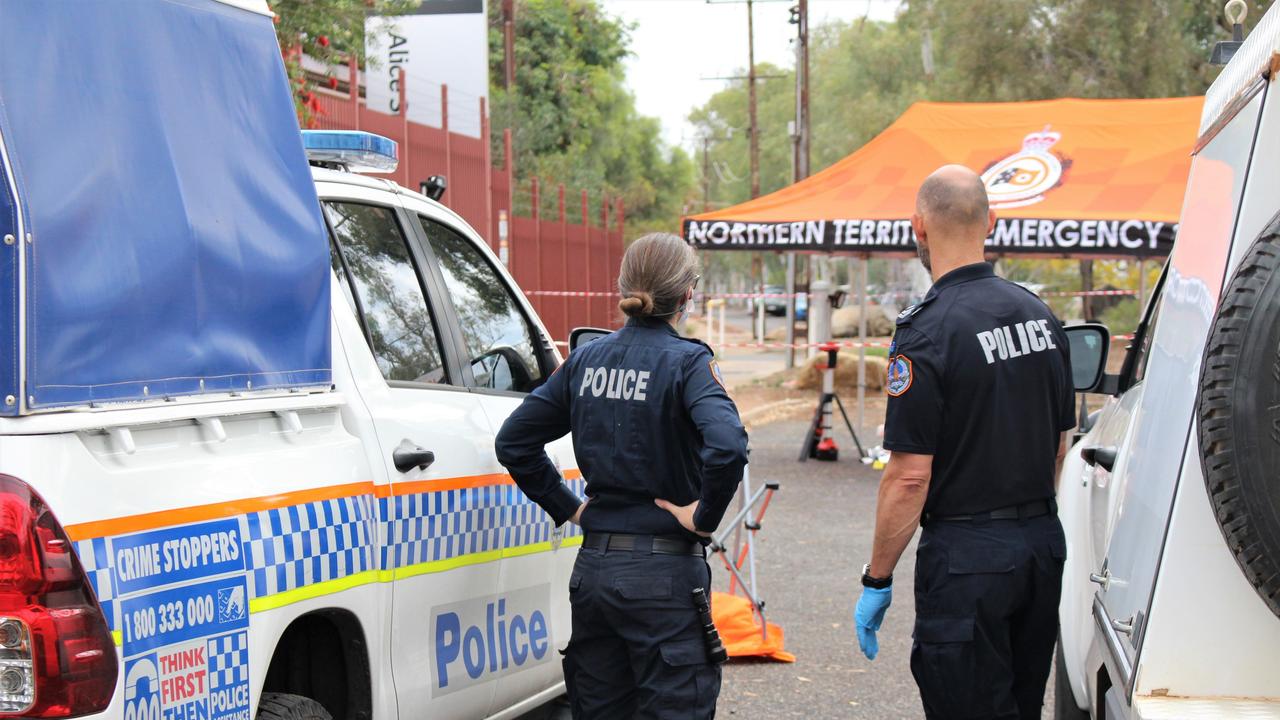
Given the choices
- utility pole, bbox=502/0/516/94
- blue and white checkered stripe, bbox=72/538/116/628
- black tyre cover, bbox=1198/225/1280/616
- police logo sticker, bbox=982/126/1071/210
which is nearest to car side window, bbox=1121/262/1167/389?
black tyre cover, bbox=1198/225/1280/616

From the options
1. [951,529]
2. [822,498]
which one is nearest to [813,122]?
[822,498]

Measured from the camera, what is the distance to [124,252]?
2.68 m

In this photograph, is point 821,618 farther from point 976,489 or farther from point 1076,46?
Result: point 1076,46

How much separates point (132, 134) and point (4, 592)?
0.96 meters

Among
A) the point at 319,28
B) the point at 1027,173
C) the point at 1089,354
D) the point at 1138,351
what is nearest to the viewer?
the point at 1089,354

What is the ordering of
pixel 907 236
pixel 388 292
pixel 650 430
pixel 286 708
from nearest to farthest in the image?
pixel 286 708 → pixel 650 430 → pixel 388 292 → pixel 907 236

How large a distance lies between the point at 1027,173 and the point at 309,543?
36.5 feet

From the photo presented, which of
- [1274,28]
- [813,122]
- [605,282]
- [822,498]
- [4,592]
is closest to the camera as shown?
[4,592]

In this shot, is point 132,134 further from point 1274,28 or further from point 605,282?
point 605,282

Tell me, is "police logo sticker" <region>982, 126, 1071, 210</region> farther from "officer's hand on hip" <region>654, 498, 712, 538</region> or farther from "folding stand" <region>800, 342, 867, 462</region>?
"officer's hand on hip" <region>654, 498, 712, 538</region>

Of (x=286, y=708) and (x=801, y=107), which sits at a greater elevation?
(x=801, y=107)

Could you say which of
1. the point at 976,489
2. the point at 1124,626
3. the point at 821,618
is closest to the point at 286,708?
the point at 976,489

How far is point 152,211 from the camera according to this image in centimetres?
277

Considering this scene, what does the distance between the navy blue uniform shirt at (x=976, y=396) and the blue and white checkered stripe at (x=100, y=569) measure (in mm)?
1852
